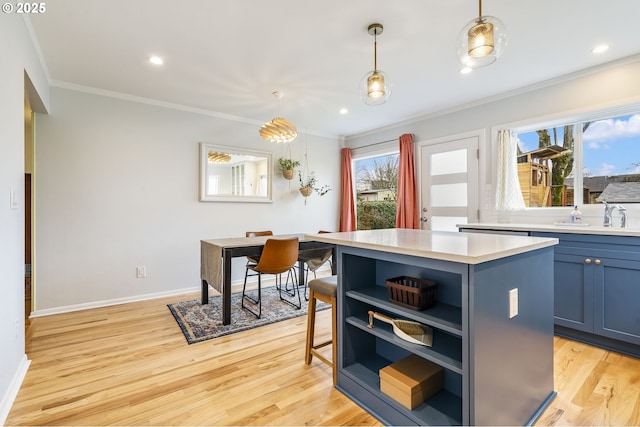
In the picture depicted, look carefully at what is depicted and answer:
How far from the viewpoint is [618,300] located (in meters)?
2.34

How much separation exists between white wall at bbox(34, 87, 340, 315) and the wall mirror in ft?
0.37

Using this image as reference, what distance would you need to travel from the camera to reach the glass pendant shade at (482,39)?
5.12 feet

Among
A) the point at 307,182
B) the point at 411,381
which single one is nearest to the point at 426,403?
the point at 411,381

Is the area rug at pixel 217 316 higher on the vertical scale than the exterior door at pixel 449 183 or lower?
lower

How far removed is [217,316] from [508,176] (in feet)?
11.6

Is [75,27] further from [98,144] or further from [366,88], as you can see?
[366,88]

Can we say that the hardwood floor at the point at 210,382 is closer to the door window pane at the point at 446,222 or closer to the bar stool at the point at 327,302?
the bar stool at the point at 327,302

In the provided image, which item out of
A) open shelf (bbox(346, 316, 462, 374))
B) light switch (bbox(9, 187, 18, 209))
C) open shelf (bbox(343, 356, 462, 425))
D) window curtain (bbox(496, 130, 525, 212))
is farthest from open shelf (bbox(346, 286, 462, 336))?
window curtain (bbox(496, 130, 525, 212))

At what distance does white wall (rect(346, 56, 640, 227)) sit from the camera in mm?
2809

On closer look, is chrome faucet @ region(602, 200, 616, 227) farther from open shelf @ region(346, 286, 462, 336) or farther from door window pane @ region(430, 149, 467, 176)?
open shelf @ region(346, 286, 462, 336)

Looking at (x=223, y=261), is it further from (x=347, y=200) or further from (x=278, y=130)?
(x=347, y=200)

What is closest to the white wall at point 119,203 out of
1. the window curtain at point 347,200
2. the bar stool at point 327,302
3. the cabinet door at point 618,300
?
the window curtain at point 347,200

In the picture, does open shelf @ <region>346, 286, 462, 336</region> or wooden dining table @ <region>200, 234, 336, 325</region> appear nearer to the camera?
open shelf @ <region>346, 286, 462, 336</region>

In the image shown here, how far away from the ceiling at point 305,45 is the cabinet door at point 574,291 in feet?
5.91
